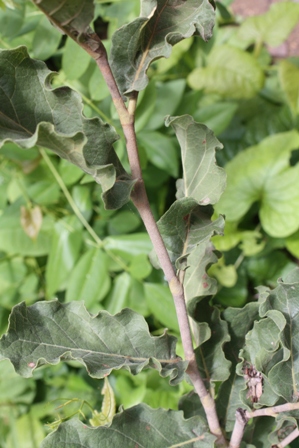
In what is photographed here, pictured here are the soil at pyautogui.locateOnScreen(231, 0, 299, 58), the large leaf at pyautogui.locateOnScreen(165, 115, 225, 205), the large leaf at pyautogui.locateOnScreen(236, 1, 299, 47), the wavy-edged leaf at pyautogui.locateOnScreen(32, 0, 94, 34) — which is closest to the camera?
the wavy-edged leaf at pyautogui.locateOnScreen(32, 0, 94, 34)

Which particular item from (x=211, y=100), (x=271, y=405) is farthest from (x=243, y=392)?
(x=211, y=100)

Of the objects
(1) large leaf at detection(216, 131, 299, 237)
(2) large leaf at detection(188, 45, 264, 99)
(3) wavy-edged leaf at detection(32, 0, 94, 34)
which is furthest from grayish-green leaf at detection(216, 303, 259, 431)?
(2) large leaf at detection(188, 45, 264, 99)

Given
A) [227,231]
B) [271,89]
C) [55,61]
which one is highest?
[55,61]

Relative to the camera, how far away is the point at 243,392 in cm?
55

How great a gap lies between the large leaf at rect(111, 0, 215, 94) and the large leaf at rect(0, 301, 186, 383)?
25 cm

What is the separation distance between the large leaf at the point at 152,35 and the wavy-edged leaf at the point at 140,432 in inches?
14.6

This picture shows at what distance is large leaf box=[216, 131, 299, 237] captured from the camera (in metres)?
Result: 1.24

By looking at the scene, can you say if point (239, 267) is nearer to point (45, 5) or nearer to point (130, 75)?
point (130, 75)

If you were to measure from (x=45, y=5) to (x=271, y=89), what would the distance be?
1345 millimetres

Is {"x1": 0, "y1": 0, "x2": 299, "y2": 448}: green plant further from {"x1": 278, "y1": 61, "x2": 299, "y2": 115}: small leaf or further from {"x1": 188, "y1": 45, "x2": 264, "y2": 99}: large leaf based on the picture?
{"x1": 278, "y1": 61, "x2": 299, "y2": 115}: small leaf

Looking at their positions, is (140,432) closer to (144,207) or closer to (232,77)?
(144,207)

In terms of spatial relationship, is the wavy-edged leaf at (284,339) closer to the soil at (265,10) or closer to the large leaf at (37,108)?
the large leaf at (37,108)

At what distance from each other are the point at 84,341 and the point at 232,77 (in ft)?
3.47

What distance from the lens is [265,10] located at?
1.78 metres
